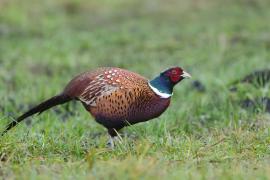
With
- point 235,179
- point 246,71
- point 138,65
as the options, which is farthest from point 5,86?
point 235,179

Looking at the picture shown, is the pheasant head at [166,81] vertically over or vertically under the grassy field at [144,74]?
over

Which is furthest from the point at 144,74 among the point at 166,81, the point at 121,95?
the point at 121,95

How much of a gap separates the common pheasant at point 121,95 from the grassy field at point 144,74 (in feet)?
0.60

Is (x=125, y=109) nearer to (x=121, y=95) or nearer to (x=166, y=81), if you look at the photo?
(x=121, y=95)

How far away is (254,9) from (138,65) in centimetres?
429

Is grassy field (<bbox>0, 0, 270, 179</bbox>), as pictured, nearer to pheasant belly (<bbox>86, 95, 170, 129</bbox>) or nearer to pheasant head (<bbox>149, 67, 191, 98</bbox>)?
pheasant belly (<bbox>86, 95, 170, 129</bbox>)

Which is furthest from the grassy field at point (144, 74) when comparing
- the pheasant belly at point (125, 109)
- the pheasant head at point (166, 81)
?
the pheasant head at point (166, 81)

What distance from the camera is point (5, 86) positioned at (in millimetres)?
9539

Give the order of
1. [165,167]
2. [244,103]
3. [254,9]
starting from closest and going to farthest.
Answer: [165,167], [244,103], [254,9]

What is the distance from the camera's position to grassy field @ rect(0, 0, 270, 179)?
17.8 ft

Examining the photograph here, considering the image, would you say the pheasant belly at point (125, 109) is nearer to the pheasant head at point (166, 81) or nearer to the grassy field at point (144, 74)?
the pheasant head at point (166, 81)

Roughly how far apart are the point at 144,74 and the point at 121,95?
399cm

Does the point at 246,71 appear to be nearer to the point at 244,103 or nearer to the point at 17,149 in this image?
the point at 244,103

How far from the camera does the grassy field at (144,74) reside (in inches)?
214
